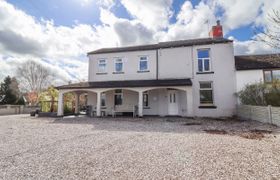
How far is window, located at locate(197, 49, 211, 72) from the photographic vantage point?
50.6 ft

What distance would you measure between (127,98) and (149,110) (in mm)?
2472

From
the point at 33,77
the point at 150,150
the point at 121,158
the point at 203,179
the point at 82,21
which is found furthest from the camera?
the point at 33,77

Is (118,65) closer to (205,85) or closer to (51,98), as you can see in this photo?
(205,85)

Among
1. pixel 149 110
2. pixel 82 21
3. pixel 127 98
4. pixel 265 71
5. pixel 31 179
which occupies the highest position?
pixel 82 21

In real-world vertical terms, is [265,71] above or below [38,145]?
above

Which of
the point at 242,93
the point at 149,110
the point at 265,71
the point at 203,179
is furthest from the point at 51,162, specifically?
the point at 265,71

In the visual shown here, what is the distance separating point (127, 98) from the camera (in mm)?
16797

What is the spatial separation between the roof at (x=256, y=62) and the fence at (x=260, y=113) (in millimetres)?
3890

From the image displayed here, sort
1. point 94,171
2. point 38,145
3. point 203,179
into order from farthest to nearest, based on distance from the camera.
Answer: point 38,145, point 94,171, point 203,179

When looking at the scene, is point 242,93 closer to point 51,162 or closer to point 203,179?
point 203,179

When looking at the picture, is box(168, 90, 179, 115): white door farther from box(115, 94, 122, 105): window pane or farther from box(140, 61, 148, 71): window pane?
box(115, 94, 122, 105): window pane

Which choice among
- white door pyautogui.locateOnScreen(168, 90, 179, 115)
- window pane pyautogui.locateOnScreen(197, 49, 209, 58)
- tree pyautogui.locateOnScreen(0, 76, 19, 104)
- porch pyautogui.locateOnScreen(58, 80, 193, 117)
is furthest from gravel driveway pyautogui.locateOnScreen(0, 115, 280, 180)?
tree pyautogui.locateOnScreen(0, 76, 19, 104)

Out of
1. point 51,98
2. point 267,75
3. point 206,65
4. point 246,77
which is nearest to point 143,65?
point 206,65

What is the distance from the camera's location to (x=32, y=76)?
133 ft
